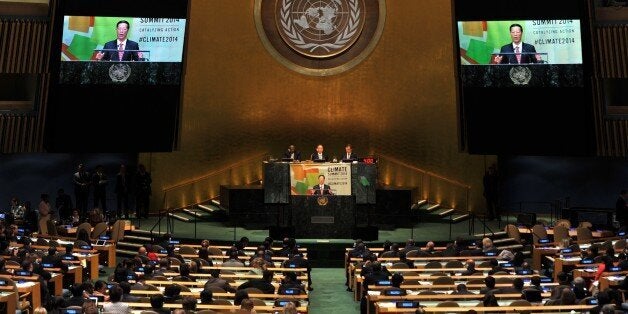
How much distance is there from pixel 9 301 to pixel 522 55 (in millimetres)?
15397

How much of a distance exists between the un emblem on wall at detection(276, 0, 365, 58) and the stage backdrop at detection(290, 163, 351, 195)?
5.63m

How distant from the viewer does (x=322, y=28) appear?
2703 centimetres

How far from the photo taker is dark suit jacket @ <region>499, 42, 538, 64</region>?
23.3 meters

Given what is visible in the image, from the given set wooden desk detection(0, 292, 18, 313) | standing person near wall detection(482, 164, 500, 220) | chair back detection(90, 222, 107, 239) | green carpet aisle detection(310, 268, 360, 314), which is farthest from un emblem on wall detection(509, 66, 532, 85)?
wooden desk detection(0, 292, 18, 313)

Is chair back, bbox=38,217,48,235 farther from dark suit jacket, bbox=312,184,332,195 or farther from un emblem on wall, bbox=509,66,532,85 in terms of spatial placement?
un emblem on wall, bbox=509,66,532,85

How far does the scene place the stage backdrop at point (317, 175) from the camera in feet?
73.2

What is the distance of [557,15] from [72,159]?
574 inches

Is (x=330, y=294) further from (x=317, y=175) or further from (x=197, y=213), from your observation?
(x=197, y=213)

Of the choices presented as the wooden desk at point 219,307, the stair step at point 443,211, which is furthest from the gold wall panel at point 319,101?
the wooden desk at point 219,307

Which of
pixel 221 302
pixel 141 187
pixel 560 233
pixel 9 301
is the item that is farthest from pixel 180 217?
pixel 221 302

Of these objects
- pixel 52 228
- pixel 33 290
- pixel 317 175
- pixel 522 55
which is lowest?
pixel 33 290

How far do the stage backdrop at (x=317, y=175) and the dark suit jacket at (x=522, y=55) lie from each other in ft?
17.1

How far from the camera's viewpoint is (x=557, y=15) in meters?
23.4

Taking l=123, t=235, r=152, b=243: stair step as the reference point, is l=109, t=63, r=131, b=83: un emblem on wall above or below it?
above
